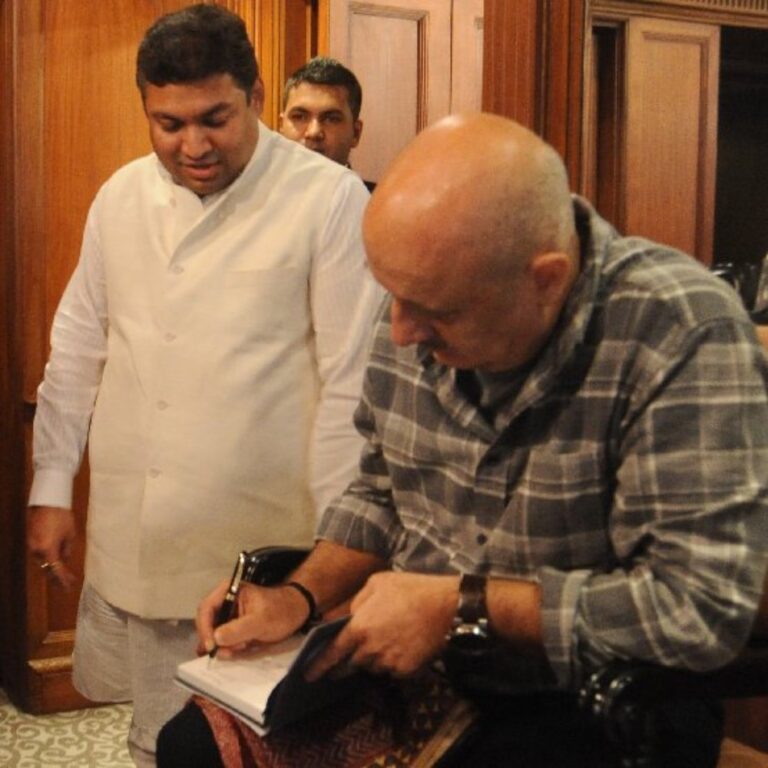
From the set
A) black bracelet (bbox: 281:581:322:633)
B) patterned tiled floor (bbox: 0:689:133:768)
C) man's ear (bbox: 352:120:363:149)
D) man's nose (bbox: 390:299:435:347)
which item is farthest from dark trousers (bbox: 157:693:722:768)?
man's ear (bbox: 352:120:363:149)

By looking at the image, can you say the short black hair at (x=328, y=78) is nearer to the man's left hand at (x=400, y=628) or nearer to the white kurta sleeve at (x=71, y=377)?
the white kurta sleeve at (x=71, y=377)

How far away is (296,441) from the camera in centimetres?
178

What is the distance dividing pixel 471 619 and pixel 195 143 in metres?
0.88

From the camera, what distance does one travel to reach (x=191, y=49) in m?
1.67

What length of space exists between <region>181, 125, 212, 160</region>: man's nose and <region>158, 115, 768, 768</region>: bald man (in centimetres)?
60

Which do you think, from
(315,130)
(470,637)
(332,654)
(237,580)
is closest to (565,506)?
(470,637)

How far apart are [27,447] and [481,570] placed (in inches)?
76.9

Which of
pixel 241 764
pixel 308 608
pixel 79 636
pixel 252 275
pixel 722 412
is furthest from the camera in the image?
pixel 79 636

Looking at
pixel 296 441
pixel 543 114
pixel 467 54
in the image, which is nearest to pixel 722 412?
pixel 296 441

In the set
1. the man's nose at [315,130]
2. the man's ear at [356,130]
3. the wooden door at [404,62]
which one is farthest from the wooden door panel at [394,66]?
the man's nose at [315,130]

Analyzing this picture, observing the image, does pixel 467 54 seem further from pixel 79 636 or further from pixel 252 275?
pixel 79 636

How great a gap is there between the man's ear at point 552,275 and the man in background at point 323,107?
5.44ft

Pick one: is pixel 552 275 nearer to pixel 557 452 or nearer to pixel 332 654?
pixel 557 452

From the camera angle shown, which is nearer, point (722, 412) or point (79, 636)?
point (722, 412)
